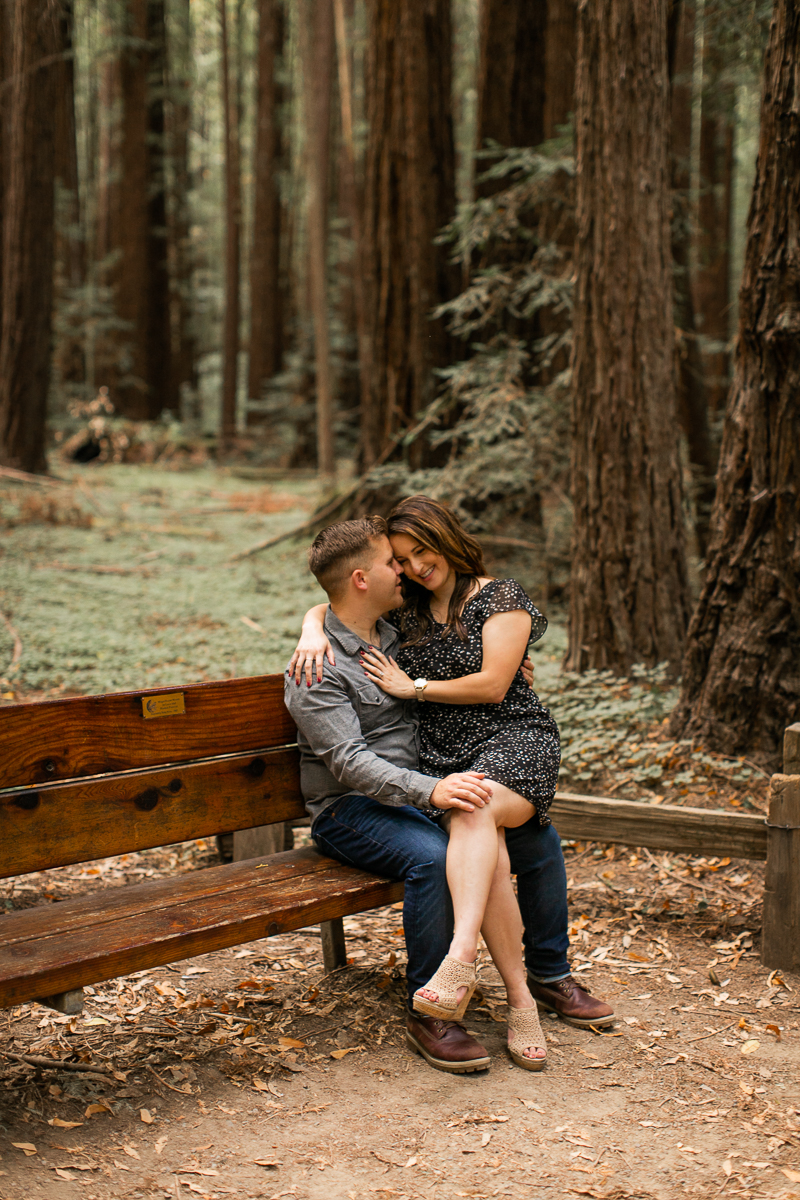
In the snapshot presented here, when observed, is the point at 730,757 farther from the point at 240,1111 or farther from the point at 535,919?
the point at 240,1111

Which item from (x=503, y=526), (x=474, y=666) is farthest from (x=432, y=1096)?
(x=503, y=526)

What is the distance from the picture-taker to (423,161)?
30.8 feet

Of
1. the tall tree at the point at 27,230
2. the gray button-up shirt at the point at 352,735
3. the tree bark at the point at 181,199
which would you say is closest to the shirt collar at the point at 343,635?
the gray button-up shirt at the point at 352,735

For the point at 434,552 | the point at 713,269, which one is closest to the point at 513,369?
the point at 434,552

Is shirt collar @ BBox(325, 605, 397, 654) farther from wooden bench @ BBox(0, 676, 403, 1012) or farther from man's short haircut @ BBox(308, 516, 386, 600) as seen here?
wooden bench @ BBox(0, 676, 403, 1012)

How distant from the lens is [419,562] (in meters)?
3.27

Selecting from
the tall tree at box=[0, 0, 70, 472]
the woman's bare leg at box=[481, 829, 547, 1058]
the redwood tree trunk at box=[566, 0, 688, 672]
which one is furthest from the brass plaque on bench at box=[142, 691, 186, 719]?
the tall tree at box=[0, 0, 70, 472]

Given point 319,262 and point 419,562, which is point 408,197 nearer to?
point 319,262

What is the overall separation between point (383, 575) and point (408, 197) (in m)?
7.11

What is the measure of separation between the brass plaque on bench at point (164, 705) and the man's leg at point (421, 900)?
0.67 m

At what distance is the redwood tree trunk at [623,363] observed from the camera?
19.5ft

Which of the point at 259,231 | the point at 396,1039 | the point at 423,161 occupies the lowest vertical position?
the point at 396,1039

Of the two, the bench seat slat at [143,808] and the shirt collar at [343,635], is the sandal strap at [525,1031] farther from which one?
the shirt collar at [343,635]

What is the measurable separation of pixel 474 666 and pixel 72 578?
7275 mm
